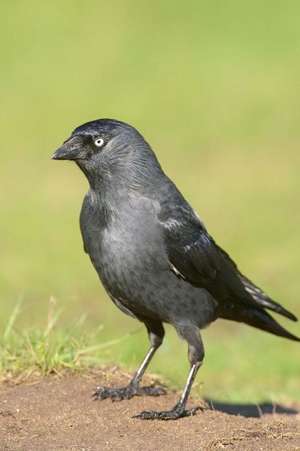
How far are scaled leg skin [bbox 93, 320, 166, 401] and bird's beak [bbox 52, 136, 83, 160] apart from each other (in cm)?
124

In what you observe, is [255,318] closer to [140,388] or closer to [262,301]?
[262,301]

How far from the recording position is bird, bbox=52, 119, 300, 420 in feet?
22.1

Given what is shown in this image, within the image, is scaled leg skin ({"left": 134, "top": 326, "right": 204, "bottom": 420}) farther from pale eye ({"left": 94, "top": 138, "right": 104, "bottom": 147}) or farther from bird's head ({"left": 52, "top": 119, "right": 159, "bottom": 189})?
pale eye ({"left": 94, "top": 138, "right": 104, "bottom": 147})

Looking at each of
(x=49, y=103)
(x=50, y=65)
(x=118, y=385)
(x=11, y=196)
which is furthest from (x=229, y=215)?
(x=118, y=385)

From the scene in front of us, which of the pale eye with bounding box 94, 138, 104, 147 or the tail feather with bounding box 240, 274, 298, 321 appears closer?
the pale eye with bounding box 94, 138, 104, 147

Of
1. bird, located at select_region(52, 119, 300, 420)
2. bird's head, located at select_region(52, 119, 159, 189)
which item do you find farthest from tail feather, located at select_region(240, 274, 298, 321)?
bird's head, located at select_region(52, 119, 159, 189)

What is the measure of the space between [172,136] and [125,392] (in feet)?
46.5

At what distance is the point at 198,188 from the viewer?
18.5 m

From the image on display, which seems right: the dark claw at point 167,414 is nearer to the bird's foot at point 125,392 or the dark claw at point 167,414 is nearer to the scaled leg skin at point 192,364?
the scaled leg skin at point 192,364

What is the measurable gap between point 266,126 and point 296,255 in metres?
6.16

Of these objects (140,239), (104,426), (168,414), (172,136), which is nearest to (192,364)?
(168,414)

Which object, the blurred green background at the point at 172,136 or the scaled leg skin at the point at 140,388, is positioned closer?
the scaled leg skin at the point at 140,388

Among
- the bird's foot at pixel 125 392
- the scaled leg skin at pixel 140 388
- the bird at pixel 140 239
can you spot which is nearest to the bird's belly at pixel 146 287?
the bird at pixel 140 239

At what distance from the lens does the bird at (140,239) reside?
22.1 feet
